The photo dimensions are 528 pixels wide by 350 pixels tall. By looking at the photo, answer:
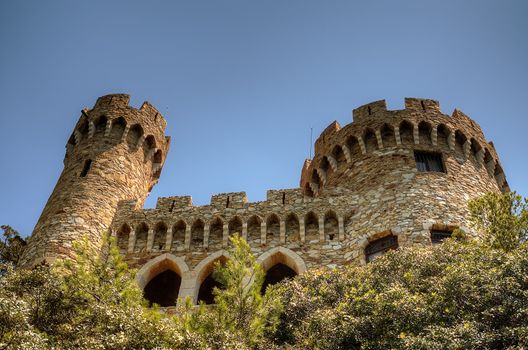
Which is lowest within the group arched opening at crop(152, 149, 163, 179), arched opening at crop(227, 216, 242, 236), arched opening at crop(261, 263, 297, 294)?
arched opening at crop(261, 263, 297, 294)

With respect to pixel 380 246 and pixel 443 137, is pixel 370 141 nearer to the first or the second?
pixel 443 137

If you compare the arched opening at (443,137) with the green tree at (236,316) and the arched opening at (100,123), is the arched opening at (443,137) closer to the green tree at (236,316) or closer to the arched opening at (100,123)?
the green tree at (236,316)

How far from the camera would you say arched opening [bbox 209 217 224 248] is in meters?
16.9

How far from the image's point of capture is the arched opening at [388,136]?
18414 millimetres

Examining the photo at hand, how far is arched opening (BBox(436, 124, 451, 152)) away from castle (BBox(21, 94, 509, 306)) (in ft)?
0.15

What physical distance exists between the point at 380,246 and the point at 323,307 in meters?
4.02

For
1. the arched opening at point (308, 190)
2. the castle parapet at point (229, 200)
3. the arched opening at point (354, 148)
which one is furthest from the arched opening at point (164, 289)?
the arched opening at point (354, 148)

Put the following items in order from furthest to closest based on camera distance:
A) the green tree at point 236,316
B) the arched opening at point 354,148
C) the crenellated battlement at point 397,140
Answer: the arched opening at point 354,148, the crenellated battlement at point 397,140, the green tree at point 236,316

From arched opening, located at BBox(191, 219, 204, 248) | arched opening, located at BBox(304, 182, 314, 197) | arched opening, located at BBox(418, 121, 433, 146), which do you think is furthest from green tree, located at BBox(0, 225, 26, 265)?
arched opening, located at BBox(418, 121, 433, 146)

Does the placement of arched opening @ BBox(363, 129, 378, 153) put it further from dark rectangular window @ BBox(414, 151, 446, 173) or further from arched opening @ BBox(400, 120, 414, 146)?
dark rectangular window @ BBox(414, 151, 446, 173)

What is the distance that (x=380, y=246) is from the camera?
1533cm

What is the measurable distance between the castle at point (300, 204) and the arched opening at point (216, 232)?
5cm

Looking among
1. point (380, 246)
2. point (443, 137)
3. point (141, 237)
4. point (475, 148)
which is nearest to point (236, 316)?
point (380, 246)

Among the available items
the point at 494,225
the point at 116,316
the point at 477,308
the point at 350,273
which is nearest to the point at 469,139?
the point at 494,225
